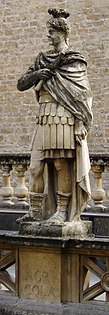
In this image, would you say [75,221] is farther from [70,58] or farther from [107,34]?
[107,34]

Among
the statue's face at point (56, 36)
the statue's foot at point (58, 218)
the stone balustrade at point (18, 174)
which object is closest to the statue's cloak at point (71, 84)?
the statue's face at point (56, 36)

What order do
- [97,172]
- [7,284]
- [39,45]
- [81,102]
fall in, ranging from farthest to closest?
[39,45]
[97,172]
[7,284]
[81,102]

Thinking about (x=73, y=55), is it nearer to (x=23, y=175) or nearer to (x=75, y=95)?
(x=75, y=95)

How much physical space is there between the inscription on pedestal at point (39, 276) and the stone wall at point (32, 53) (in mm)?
7066

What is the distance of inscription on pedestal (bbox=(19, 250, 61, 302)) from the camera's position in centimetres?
576

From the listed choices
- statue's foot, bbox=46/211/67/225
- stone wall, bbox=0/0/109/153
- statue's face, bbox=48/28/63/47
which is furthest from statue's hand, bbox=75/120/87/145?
stone wall, bbox=0/0/109/153

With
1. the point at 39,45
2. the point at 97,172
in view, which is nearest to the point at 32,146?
the point at 97,172

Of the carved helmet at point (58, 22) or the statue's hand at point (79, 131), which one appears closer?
the statue's hand at point (79, 131)

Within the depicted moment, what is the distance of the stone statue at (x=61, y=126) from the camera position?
5.67m

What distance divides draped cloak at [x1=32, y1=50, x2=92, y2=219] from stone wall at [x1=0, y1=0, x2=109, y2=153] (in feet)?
23.1

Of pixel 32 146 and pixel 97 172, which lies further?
pixel 97 172

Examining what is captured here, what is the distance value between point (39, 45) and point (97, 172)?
5770 millimetres

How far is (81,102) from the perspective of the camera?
18.5ft

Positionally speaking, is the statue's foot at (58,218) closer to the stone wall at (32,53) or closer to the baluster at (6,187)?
the baluster at (6,187)
